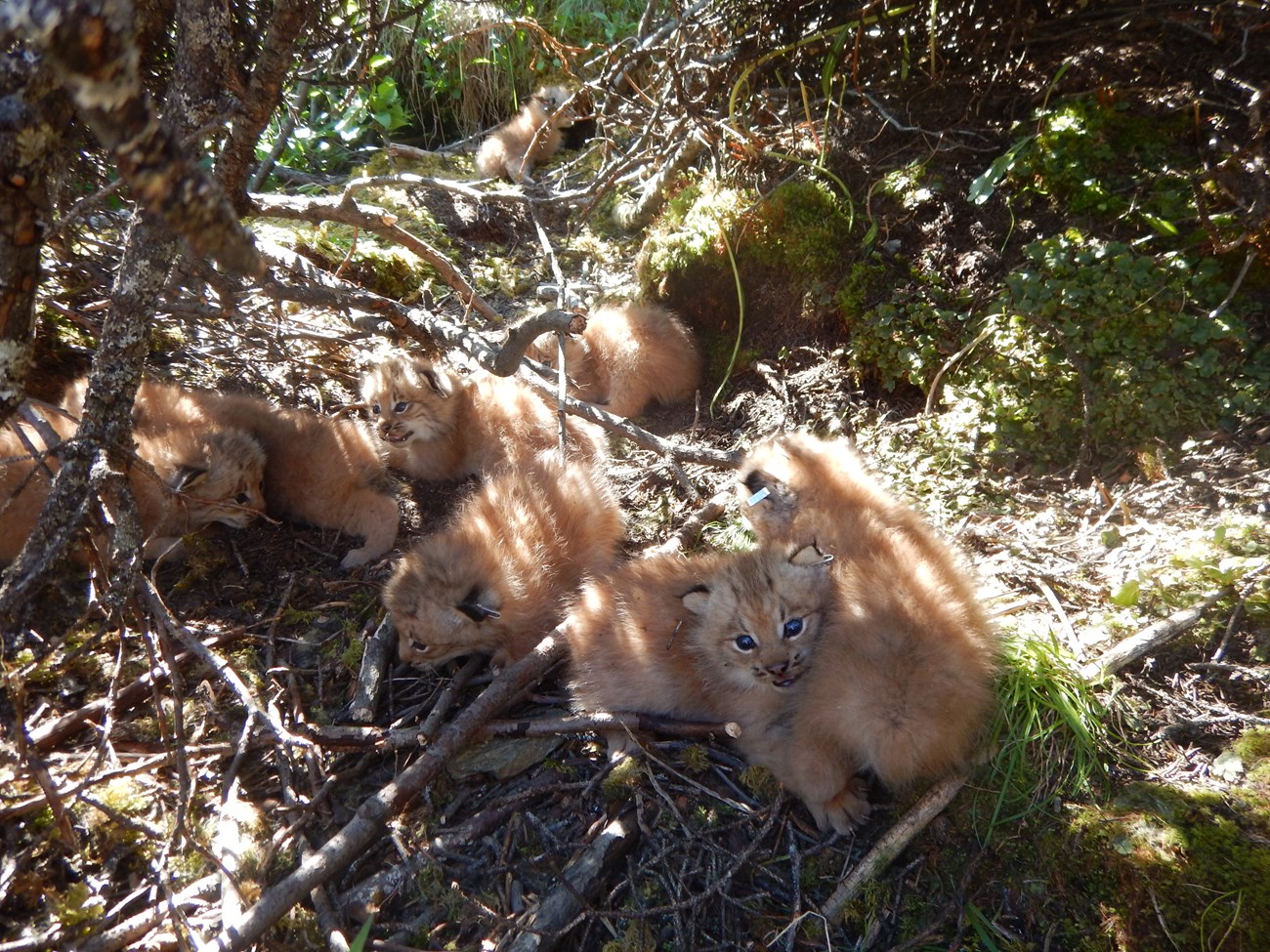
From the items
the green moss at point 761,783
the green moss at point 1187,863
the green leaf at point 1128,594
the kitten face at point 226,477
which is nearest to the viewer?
the green moss at point 1187,863

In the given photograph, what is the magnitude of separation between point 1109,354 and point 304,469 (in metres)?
4.25

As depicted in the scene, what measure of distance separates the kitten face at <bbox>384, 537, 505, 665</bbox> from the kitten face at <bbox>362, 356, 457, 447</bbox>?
1.45m

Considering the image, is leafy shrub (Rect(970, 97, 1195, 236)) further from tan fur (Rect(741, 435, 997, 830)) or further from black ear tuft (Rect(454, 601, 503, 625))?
black ear tuft (Rect(454, 601, 503, 625))

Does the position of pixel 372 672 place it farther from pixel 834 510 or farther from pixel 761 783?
pixel 834 510

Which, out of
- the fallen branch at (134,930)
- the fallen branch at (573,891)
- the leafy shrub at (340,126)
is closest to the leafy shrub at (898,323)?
the fallen branch at (573,891)

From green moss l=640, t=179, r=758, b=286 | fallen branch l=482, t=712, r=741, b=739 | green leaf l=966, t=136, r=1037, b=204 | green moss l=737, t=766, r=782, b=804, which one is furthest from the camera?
green moss l=640, t=179, r=758, b=286

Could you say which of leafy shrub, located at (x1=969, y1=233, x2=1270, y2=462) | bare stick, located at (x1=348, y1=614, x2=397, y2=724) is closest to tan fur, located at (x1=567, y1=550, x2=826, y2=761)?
bare stick, located at (x1=348, y1=614, x2=397, y2=724)

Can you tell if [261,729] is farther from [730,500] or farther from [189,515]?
[730,500]

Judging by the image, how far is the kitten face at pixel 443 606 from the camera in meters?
3.29

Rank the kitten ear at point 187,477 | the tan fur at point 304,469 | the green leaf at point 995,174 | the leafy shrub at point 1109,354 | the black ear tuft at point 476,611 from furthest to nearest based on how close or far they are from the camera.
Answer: the tan fur at point 304,469 → the green leaf at point 995,174 → the kitten ear at point 187,477 → the leafy shrub at point 1109,354 → the black ear tuft at point 476,611

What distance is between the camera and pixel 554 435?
479 centimetres

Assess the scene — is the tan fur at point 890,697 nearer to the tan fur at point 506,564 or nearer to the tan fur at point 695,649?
the tan fur at point 695,649

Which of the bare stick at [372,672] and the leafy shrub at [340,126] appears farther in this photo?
the leafy shrub at [340,126]

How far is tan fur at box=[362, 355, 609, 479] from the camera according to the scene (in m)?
4.80
